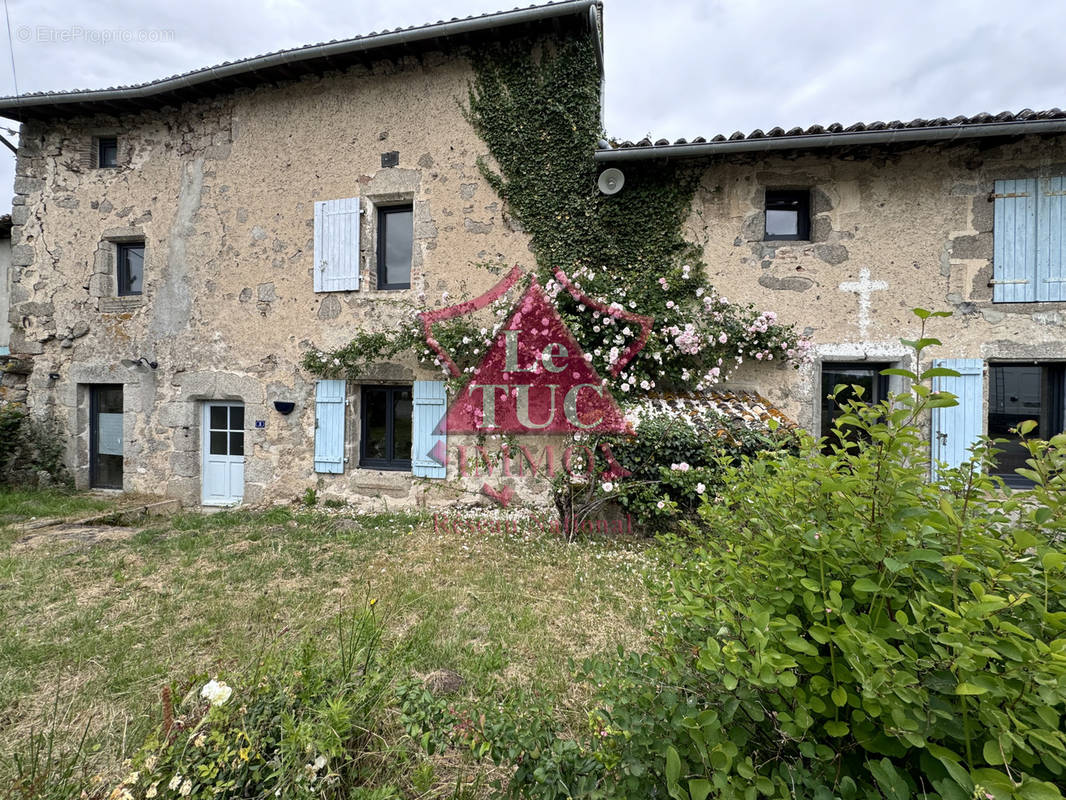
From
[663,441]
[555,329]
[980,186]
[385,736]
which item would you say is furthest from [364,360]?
[980,186]

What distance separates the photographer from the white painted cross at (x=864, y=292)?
492 centimetres

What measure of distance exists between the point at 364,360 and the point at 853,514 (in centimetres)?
561

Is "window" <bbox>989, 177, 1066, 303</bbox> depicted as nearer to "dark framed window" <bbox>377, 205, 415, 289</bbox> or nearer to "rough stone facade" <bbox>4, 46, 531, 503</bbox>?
"rough stone facade" <bbox>4, 46, 531, 503</bbox>

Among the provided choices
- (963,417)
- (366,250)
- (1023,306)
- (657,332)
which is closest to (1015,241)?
(1023,306)

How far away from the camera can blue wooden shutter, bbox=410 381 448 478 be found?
17.9 ft

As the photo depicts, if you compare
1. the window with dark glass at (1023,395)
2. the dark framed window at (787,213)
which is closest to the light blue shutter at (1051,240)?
the window with dark glass at (1023,395)

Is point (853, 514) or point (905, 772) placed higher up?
point (853, 514)

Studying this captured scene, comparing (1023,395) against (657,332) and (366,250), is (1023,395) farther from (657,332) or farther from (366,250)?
(366,250)

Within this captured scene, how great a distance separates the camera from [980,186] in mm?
4758

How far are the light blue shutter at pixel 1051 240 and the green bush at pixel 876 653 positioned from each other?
5.65 meters

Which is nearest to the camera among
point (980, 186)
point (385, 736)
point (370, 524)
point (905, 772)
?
point (905, 772)

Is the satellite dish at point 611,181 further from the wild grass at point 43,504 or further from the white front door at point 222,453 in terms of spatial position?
the wild grass at point 43,504

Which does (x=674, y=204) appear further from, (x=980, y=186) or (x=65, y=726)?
(x=65, y=726)

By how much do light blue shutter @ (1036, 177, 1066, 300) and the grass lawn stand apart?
5273 mm
